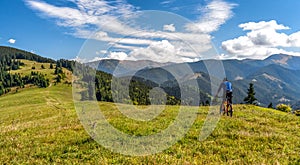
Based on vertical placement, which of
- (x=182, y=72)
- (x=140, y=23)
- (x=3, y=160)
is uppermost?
(x=140, y=23)

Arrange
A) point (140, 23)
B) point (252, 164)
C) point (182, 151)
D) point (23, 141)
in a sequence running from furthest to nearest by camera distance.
Result: point (23, 141), point (140, 23), point (182, 151), point (252, 164)

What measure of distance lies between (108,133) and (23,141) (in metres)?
5.27

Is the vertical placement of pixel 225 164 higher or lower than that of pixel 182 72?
lower

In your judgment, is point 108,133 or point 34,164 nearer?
point 34,164

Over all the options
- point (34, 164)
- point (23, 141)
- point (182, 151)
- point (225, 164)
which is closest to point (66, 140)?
point (23, 141)

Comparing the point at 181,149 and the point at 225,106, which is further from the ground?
the point at 225,106

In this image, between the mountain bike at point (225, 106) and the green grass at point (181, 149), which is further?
the mountain bike at point (225, 106)

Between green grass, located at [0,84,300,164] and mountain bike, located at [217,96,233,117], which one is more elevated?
mountain bike, located at [217,96,233,117]

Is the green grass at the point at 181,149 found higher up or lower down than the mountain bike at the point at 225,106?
lower down

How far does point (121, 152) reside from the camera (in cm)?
1390

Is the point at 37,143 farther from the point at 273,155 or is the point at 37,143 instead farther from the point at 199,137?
the point at 273,155

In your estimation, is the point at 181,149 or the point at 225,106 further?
the point at 225,106

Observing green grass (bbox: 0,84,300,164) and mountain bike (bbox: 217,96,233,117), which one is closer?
green grass (bbox: 0,84,300,164)

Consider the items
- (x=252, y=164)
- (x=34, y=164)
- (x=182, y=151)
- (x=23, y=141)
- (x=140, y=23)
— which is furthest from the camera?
(x=23, y=141)
